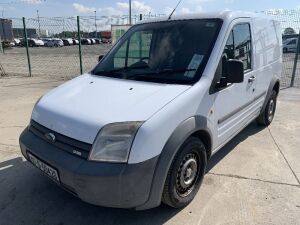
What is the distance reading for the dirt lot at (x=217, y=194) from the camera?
3133 millimetres

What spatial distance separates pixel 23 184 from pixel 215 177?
238 cm

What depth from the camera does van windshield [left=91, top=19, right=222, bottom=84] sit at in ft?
11.0

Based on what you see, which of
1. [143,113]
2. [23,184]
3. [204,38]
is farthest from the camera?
[23,184]

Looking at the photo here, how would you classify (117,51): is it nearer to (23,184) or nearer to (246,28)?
(246,28)

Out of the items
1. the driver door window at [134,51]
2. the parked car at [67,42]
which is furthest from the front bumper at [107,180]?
the parked car at [67,42]

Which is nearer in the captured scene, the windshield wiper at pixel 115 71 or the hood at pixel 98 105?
the hood at pixel 98 105

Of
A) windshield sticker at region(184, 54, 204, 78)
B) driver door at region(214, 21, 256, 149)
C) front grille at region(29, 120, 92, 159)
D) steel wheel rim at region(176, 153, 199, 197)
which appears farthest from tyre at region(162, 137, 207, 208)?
front grille at region(29, 120, 92, 159)

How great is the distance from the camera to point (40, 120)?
315cm

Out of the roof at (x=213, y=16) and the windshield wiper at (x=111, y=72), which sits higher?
the roof at (x=213, y=16)

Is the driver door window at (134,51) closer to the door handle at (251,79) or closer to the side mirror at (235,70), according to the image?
the side mirror at (235,70)

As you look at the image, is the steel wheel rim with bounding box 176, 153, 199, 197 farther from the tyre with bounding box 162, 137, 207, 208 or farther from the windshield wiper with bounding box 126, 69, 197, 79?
the windshield wiper with bounding box 126, 69, 197, 79

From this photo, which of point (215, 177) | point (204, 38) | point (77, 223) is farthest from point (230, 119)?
point (77, 223)

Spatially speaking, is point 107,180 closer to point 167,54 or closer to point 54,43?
point 167,54

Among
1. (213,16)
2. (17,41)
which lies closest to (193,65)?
(213,16)
